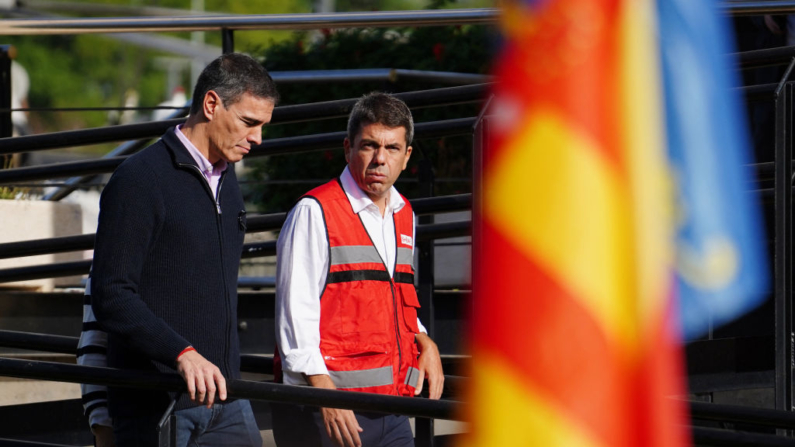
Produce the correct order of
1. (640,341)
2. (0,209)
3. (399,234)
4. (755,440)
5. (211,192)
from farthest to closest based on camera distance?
(0,209), (399,234), (211,192), (755,440), (640,341)

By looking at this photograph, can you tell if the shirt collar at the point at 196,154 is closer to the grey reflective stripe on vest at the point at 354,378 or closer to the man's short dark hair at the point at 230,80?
the man's short dark hair at the point at 230,80

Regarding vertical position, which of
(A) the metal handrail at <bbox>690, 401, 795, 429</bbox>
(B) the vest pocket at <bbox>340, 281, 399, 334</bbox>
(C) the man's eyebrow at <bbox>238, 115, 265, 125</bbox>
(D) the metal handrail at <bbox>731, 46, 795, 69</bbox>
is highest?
(D) the metal handrail at <bbox>731, 46, 795, 69</bbox>

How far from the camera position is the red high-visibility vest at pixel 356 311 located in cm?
333

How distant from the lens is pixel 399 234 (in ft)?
11.6

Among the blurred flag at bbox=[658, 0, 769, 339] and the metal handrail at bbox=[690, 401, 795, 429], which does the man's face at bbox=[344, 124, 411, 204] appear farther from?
the blurred flag at bbox=[658, 0, 769, 339]

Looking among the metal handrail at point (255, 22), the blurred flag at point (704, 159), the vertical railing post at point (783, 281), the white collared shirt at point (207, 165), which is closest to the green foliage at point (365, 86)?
the metal handrail at point (255, 22)

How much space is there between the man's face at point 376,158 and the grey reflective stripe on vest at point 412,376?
55 centimetres

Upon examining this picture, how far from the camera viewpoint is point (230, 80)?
310 centimetres

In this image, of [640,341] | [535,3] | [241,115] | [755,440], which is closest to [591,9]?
[535,3]

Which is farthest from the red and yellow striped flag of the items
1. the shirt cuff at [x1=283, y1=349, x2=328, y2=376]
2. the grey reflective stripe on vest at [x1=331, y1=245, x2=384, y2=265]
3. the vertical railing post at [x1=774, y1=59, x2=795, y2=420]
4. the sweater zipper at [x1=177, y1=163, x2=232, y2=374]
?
the vertical railing post at [x1=774, y1=59, x2=795, y2=420]

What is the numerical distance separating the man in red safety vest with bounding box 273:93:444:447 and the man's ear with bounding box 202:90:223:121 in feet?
1.46

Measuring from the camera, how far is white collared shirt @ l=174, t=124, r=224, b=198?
3.08 m

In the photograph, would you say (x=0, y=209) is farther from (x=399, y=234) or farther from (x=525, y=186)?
(x=525, y=186)

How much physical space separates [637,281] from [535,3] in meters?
0.31
